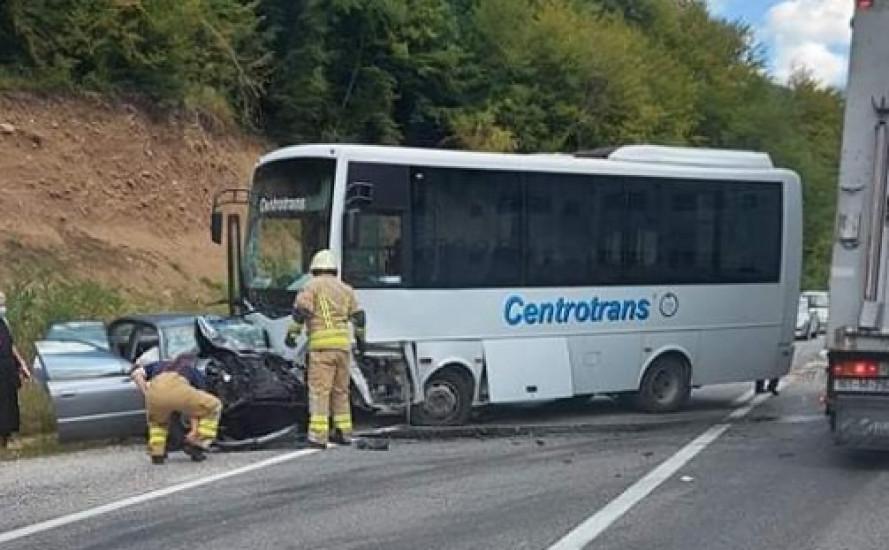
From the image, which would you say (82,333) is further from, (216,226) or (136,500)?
(136,500)

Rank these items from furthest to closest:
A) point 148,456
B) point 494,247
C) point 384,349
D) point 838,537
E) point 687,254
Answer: point 687,254, point 494,247, point 384,349, point 148,456, point 838,537

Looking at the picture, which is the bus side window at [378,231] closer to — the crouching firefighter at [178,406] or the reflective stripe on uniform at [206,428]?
the crouching firefighter at [178,406]

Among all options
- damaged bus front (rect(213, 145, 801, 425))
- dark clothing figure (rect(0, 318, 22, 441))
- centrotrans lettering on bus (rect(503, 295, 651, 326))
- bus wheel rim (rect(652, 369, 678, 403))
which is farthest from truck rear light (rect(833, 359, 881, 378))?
dark clothing figure (rect(0, 318, 22, 441))

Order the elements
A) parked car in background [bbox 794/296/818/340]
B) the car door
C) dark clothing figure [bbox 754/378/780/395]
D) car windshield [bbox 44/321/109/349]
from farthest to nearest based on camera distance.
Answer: parked car in background [bbox 794/296/818/340] < dark clothing figure [bbox 754/378/780/395] < car windshield [bbox 44/321/109/349] < the car door

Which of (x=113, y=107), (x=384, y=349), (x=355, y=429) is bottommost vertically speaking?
(x=355, y=429)

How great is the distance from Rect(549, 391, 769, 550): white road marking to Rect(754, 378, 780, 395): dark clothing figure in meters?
2.11

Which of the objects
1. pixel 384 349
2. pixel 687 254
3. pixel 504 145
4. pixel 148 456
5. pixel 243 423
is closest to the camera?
pixel 148 456

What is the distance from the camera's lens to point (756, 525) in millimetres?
8398

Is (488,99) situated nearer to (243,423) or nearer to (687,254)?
(687,254)

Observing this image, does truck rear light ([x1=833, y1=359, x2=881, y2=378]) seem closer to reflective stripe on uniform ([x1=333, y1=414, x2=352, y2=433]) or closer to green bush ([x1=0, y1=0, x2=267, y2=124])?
reflective stripe on uniform ([x1=333, y1=414, x2=352, y2=433])

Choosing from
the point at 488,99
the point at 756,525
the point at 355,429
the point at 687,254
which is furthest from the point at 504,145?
the point at 756,525

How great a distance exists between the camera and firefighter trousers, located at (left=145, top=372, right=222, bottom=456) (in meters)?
11.0

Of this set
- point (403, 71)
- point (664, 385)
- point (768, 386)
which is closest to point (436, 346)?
point (664, 385)

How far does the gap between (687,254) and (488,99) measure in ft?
73.1
